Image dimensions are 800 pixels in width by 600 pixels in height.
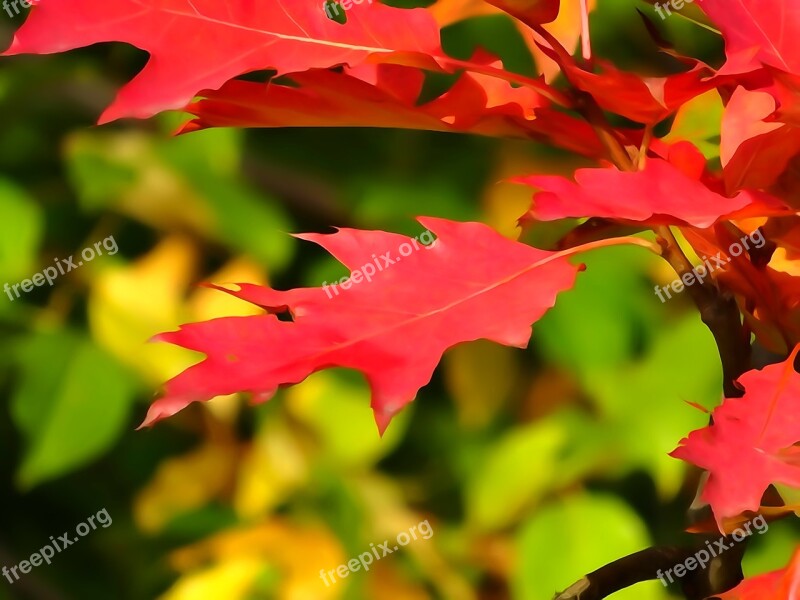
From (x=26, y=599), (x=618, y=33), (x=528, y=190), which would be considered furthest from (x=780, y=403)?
(x=26, y=599)

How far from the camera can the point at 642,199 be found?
279 millimetres

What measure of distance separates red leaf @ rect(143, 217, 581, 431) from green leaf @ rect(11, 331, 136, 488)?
24.3 inches

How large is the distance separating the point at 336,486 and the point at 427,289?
2.12ft

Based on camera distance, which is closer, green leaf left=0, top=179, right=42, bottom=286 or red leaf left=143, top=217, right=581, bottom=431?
red leaf left=143, top=217, right=581, bottom=431

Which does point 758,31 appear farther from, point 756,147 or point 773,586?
point 773,586

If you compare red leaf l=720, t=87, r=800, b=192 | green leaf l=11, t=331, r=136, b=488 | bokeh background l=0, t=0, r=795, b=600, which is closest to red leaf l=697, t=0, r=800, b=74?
red leaf l=720, t=87, r=800, b=192

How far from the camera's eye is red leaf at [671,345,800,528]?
0.26 m

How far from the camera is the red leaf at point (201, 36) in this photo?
30cm

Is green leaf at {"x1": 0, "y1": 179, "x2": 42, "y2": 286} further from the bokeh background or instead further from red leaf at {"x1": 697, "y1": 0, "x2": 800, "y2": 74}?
red leaf at {"x1": 697, "y1": 0, "x2": 800, "y2": 74}

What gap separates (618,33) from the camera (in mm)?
954

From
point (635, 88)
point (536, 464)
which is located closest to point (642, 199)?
point (635, 88)

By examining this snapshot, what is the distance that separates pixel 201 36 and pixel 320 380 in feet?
1.94

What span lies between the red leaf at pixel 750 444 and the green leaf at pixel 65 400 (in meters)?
0.68

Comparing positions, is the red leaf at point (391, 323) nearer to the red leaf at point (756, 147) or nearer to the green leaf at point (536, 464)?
the red leaf at point (756, 147)
